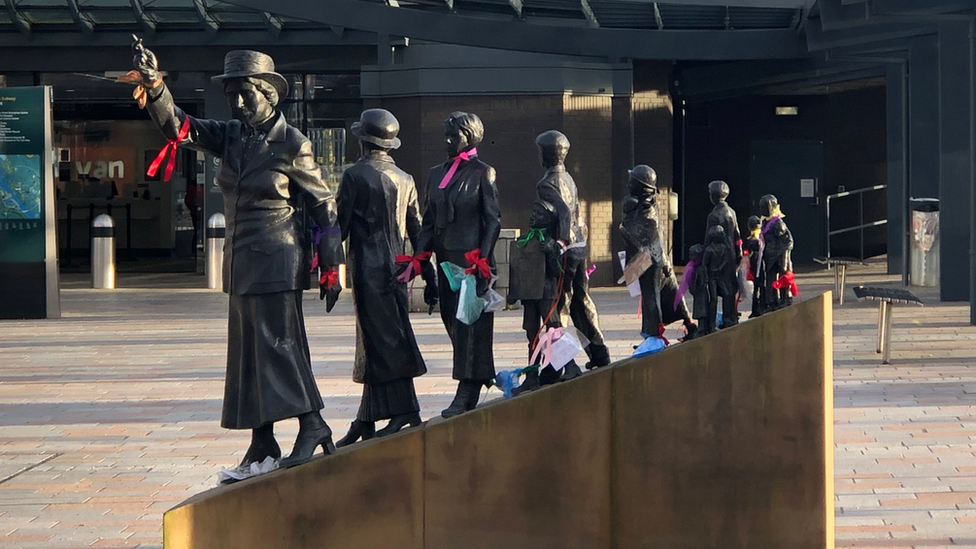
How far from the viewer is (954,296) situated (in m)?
17.6

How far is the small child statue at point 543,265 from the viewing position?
728 centimetres

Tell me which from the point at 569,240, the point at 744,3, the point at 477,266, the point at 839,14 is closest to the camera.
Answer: the point at 477,266

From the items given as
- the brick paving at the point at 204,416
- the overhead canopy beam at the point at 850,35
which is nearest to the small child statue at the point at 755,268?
the brick paving at the point at 204,416

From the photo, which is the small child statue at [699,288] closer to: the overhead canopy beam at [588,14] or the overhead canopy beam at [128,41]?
the overhead canopy beam at [588,14]

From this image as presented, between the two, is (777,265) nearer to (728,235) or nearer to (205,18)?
(728,235)

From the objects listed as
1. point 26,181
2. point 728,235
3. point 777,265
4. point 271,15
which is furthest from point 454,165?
point 271,15

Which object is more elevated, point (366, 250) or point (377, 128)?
point (377, 128)

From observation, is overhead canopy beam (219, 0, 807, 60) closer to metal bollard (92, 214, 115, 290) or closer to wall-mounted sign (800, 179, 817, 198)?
metal bollard (92, 214, 115, 290)

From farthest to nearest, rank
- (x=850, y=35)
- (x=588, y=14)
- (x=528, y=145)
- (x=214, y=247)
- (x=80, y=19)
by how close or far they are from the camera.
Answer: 1. (x=80, y=19)
2. (x=214, y=247)
3. (x=528, y=145)
4. (x=588, y=14)
5. (x=850, y=35)

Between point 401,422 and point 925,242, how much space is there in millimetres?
14849

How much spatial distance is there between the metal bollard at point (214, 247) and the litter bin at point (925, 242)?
10692 millimetres

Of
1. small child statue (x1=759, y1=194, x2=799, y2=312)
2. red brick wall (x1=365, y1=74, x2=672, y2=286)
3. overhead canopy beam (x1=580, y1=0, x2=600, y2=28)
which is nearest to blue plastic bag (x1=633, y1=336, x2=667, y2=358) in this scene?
small child statue (x1=759, y1=194, x2=799, y2=312)

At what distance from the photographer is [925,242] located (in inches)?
779

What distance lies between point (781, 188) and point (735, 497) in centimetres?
2311
